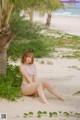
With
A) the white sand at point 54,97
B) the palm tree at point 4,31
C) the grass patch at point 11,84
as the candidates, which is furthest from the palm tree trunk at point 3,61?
the white sand at point 54,97

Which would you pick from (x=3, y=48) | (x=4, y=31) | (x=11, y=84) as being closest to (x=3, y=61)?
(x=3, y=48)

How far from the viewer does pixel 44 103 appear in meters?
9.20

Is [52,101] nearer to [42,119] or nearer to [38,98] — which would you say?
[38,98]

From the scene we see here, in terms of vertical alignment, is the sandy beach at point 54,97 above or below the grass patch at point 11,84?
below

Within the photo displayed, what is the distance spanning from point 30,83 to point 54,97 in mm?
743

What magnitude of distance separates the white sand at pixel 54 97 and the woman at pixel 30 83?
14cm

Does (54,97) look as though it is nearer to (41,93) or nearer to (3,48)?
(41,93)

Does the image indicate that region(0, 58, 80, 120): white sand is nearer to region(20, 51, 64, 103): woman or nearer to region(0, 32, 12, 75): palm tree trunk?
region(20, 51, 64, 103): woman

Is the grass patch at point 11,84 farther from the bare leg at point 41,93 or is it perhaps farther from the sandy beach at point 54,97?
the bare leg at point 41,93

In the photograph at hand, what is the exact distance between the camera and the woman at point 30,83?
30.5 ft

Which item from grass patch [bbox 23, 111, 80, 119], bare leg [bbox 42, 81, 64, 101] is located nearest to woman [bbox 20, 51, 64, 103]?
bare leg [bbox 42, 81, 64, 101]

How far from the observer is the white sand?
8.66 m

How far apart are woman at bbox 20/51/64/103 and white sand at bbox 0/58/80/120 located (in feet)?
0.47

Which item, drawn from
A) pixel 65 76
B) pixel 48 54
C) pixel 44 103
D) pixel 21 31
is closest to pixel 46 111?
pixel 44 103
